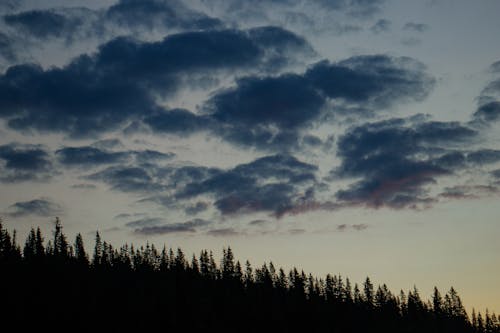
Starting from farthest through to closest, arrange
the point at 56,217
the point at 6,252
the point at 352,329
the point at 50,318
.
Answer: the point at 56,217 → the point at 352,329 → the point at 6,252 → the point at 50,318

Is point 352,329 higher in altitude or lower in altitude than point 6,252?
lower

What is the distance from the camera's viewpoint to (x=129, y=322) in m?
116

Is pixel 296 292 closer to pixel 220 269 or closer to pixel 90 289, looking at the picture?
pixel 220 269

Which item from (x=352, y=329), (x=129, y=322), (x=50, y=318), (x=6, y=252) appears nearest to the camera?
(x=50, y=318)

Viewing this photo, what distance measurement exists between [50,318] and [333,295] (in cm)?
11196

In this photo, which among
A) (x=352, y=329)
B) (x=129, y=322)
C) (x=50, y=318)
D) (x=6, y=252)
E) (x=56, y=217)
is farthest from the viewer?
(x=56, y=217)

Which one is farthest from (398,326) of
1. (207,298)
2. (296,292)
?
(207,298)

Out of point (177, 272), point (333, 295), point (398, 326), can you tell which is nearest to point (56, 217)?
point (177, 272)

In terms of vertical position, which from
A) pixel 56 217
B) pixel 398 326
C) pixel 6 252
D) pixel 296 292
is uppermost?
pixel 56 217

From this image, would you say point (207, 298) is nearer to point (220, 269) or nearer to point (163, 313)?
point (163, 313)

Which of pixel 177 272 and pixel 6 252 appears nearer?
pixel 6 252

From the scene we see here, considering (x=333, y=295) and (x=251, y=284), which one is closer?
(x=251, y=284)

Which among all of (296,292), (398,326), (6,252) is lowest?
(398,326)

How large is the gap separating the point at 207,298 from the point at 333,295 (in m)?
74.8
